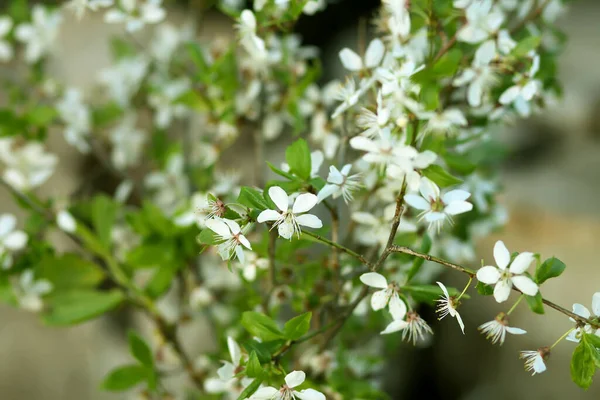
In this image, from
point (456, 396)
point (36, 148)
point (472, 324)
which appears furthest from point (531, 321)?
point (36, 148)

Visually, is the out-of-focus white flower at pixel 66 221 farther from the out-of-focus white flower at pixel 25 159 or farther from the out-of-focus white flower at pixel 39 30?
the out-of-focus white flower at pixel 39 30

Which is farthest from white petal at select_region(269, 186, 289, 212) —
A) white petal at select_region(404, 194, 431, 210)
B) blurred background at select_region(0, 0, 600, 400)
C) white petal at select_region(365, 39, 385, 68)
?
blurred background at select_region(0, 0, 600, 400)

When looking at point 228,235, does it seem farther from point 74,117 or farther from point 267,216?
point 74,117

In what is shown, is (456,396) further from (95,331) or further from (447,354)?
(95,331)

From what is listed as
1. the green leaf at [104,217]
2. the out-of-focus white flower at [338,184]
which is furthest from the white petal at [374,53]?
the green leaf at [104,217]

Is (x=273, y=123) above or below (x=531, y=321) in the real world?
above
